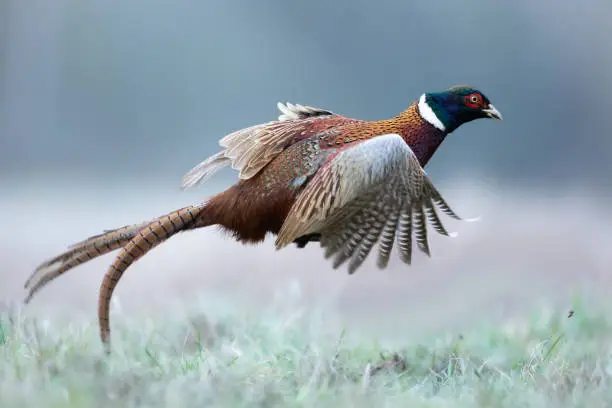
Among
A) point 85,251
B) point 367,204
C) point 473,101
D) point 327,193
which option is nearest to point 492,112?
point 473,101

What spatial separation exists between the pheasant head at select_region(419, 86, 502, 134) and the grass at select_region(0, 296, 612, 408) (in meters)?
0.84

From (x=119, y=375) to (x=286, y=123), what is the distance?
1066 mm

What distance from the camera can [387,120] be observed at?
8.76 feet

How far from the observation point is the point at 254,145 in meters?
2.62

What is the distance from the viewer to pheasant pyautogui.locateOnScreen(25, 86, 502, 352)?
2.41 meters

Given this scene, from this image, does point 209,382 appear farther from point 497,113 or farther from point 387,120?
point 497,113

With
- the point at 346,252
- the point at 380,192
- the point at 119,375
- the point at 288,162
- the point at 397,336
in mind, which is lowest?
the point at 397,336

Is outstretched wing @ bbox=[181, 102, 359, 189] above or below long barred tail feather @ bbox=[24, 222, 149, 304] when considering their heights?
above

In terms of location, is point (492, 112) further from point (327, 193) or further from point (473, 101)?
point (327, 193)

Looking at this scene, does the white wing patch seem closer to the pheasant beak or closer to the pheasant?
the pheasant

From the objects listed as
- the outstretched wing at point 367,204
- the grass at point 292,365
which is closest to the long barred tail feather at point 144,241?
the grass at point 292,365

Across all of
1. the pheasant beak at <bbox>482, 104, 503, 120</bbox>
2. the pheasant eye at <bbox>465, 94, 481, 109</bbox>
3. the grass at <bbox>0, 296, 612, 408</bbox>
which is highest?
the pheasant eye at <bbox>465, 94, 481, 109</bbox>

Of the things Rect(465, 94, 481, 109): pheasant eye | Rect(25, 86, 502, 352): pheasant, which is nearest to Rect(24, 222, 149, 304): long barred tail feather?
Rect(25, 86, 502, 352): pheasant

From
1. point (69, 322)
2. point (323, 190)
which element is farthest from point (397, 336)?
point (69, 322)
